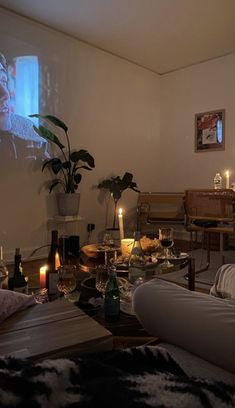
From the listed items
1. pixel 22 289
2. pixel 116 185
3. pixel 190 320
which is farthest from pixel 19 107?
pixel 190 320

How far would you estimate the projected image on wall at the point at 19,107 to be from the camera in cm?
374

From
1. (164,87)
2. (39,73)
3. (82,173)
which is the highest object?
(164,87)

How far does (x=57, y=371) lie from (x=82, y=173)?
4.19 metres

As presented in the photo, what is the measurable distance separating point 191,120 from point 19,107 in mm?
2762

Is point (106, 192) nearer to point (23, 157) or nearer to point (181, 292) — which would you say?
point (23, 157)

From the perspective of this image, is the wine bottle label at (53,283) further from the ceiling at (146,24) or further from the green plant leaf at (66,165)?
the ceiling at (146,24)

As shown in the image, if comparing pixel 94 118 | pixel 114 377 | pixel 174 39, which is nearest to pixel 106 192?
pixel 94 118

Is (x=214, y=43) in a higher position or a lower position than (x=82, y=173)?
higher

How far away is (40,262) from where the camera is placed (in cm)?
390

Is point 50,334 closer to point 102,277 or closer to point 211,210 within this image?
point 102,277

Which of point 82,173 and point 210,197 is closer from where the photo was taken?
point 210,197

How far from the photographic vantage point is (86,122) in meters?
4.60

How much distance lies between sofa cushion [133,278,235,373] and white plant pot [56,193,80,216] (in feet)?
10.6

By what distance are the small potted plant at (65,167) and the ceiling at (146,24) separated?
3.93 feet
